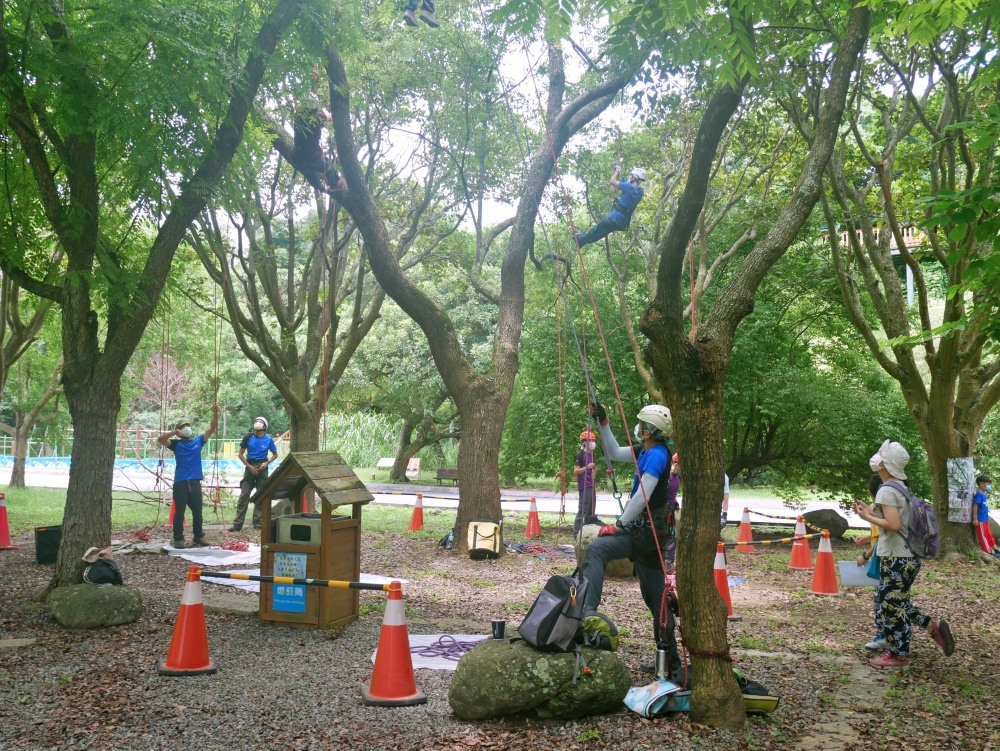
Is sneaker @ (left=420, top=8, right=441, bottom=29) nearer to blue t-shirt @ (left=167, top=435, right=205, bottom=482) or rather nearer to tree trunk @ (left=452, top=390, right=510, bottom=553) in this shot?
tree trunk @ (left=452, top=390, right=510, bottom=553)

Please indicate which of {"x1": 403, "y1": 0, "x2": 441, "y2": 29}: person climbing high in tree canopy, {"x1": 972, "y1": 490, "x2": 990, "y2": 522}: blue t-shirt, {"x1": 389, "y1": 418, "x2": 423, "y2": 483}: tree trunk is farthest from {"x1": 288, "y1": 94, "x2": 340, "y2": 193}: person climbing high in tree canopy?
{"x1": 389, "y1": 418, "x2": 423, "y2": 483}: tree trunk

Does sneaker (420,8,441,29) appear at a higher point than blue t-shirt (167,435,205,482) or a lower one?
higher

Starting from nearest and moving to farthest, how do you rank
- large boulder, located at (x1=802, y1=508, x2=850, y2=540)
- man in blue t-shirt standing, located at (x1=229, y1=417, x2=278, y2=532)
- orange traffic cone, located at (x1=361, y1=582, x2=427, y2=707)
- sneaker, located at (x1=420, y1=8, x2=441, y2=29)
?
orange traffic cone, located at (x1=361, y1=582, x2=427, y2=707) < sneaker, located at (x1=420, y1=8, x2=441, y2=29) < man in blue t-shirt standing, located at (x1=229, y1=417, x2=278, y2=532) < large boulder, located at (x1=802, y1=508, x2=850, y2=540)

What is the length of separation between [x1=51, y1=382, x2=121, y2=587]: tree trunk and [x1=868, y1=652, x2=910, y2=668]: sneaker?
7.03 m

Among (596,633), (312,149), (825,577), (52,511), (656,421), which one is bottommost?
(825,577)

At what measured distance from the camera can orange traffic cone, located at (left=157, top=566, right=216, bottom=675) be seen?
576cm

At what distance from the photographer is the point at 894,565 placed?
20.6ft

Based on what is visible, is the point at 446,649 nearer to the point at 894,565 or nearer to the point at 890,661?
the point at 890,661

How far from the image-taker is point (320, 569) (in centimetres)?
707

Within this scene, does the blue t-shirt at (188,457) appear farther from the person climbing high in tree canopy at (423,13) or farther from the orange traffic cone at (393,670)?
the orange traffic cone at (393,670)

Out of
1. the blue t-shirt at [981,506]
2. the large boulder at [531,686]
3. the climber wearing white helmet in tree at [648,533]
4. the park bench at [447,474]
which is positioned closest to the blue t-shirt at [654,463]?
the climber wearing white helmet in tree at [648,533]

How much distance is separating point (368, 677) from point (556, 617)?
177cm

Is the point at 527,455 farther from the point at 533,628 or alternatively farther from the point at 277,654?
the point at 533,628

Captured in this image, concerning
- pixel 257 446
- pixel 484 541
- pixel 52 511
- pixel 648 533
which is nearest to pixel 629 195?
pixel 484 541
